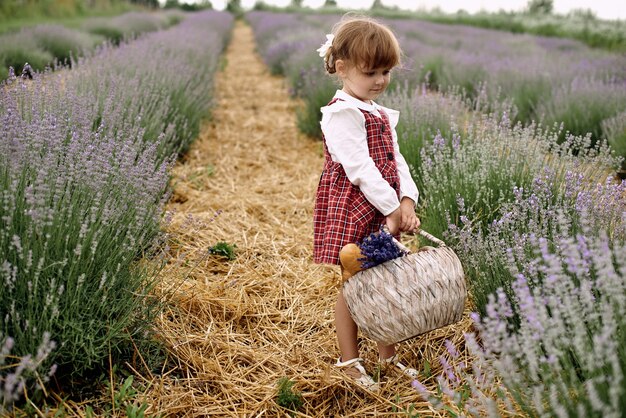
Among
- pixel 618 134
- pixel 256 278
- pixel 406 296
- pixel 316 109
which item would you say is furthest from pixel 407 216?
pixel 316 109

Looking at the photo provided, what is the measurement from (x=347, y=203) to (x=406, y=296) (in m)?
0.46

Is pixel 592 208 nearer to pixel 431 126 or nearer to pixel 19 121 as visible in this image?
pixel 431 126

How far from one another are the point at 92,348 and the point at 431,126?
2979mm

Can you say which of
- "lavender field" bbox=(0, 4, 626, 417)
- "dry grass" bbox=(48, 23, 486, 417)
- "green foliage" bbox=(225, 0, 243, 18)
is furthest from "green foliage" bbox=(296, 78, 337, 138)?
"green foliage" bbox=(225, 0, 243, 18)

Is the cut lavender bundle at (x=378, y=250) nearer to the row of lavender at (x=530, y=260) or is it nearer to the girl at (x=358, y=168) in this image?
the girl at (x=358, y=168)

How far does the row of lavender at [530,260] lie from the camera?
1381mm

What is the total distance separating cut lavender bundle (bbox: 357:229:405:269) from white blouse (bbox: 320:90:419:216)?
14 centimetres

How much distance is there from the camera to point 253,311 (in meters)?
2.78

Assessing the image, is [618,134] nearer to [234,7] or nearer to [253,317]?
Result: [253,317]

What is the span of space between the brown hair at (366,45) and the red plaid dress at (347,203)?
21 cm

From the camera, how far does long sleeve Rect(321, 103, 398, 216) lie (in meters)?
2.10

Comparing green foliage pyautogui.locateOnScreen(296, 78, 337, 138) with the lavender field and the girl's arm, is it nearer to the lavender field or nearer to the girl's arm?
the lavender field

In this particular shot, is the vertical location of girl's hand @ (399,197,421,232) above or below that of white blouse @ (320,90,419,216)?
below

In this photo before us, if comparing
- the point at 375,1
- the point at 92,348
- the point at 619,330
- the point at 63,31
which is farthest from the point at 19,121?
the point at 375,1
